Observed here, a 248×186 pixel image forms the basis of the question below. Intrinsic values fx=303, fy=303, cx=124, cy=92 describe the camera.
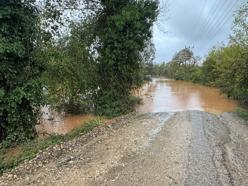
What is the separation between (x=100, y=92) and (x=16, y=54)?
8.15 meters

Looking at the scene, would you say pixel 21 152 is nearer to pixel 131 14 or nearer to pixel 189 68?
pixel 131 14

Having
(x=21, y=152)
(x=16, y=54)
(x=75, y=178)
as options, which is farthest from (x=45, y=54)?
(x=75, y=178)

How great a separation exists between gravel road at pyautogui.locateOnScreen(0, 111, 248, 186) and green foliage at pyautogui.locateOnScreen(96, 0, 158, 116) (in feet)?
18.9

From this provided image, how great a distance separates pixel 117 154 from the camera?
26.8ft

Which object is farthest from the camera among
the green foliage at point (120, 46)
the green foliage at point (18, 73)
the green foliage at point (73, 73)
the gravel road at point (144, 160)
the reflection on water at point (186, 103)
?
the reflection on water at point (186, 103)

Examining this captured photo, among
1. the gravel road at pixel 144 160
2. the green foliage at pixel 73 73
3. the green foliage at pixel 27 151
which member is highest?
the green foliage at pixel 73 73

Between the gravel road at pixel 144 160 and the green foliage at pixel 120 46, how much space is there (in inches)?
227

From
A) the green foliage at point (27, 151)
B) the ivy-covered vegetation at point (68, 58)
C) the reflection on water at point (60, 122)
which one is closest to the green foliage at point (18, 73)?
the ivy-covered vegetation at point (68, 58)

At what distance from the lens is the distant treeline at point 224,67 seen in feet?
67.5

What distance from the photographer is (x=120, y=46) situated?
16.5 metres

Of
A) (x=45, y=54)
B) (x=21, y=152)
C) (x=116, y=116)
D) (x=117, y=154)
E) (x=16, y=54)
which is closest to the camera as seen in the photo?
(x=117, y=154)

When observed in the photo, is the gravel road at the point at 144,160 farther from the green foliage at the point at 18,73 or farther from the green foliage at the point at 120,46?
the green foliage at the point at 120,46

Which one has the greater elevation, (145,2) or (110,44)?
(145,2)

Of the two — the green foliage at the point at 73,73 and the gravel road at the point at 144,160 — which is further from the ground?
the green foliage at the point at 73,73
